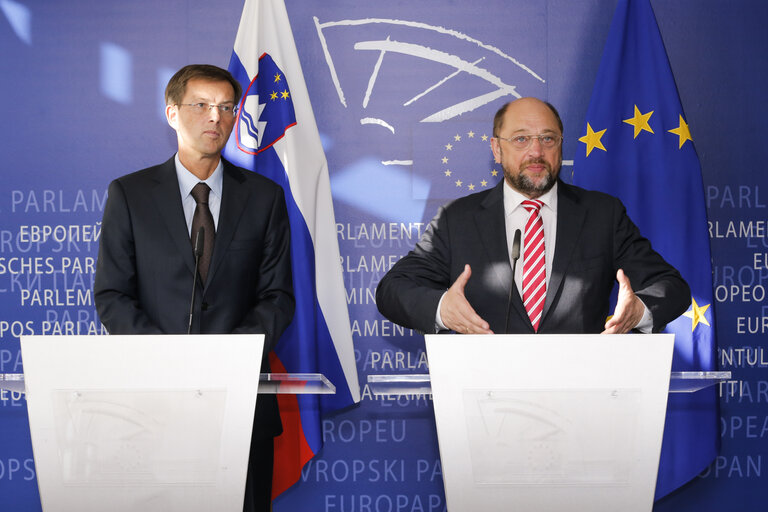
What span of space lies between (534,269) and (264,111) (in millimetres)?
1663

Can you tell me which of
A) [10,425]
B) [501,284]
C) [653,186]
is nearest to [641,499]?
[501,284]

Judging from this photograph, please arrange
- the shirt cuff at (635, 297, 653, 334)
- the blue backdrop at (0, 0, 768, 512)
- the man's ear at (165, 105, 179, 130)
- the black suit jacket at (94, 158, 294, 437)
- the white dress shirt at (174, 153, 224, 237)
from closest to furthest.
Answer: the shirt cuff at (635, 297, 653, 334) → the black suit jacket at (94, 158, 294, 437) → the white dress shirt at (174, 153, 224, 237) → the man's ear at (165, 105, 179, 130) → the blue backdrop at (0, 0, 768, 512)

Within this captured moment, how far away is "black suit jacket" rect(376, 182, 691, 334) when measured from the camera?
2.54m

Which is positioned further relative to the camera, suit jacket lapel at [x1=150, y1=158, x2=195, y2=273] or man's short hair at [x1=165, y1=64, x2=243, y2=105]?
man's short hair at [x1=165, y1=64, x2=243, y2=105]

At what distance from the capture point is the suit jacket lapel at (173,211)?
2.54 meters

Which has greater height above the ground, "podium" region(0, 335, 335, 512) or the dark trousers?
"podium" region(0, 335, 335, 512)

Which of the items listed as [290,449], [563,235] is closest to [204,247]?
[563,235]

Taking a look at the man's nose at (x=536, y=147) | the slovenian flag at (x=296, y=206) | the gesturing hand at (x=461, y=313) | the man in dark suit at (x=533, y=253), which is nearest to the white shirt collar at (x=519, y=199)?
the man in dark suit at (x=533, y=253)

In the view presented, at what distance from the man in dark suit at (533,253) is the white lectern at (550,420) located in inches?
32.6

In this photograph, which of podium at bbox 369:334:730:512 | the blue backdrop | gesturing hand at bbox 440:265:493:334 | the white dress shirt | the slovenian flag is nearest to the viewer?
podium at bbox 369:334:730:512

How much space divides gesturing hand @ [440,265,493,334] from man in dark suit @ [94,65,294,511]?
25.3 inches

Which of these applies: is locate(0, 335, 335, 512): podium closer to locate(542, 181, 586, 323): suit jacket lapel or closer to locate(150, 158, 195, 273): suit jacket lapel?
locate(150, 158, 195, 273): suit jacket lapel

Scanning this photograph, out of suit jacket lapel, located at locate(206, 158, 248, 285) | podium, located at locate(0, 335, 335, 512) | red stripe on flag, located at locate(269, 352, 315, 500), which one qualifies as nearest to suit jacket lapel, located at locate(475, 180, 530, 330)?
suit jacket lapel, located at locate(206, 158, 248, 285)

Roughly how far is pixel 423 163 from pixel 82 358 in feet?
8.27
